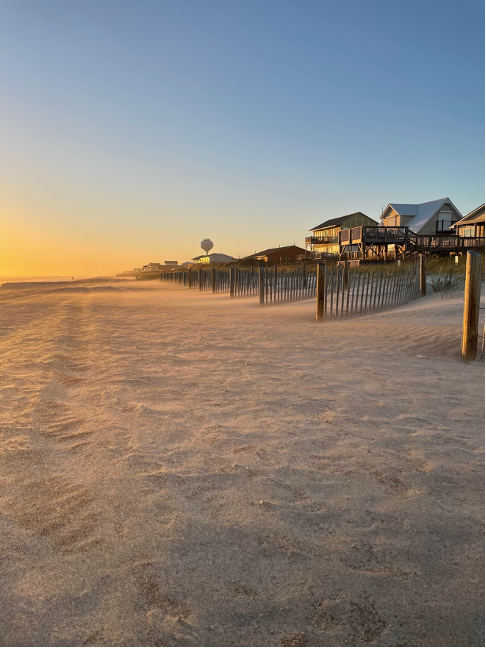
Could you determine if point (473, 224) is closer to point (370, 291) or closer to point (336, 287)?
point (336, 287)

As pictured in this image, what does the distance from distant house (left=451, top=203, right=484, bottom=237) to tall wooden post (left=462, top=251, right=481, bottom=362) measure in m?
22.7

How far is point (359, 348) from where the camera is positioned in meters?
7.12

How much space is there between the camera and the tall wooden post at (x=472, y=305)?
224 inches

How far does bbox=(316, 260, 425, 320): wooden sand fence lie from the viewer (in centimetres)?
1084

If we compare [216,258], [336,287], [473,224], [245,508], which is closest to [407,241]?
[473,224]

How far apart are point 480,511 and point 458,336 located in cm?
715

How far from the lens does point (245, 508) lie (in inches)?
106

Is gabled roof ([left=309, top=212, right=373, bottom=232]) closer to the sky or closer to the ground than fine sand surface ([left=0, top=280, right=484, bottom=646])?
closer to the sky

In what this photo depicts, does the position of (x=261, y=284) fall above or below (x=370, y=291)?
above

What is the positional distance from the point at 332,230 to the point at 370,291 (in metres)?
44.4

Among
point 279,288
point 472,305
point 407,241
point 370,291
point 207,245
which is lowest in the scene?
point 472,305

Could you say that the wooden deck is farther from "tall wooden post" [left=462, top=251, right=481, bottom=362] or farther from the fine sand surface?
Answer: the fine sand surface

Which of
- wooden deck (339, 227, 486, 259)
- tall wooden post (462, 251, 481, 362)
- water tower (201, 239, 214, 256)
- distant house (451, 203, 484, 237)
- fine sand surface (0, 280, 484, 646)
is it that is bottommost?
fine sand surface (0, 280, 484, 646)

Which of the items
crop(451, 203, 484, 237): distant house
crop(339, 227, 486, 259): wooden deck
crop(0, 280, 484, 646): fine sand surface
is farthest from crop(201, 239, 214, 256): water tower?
crop(0, 280, 484, 646): fine sand surface
